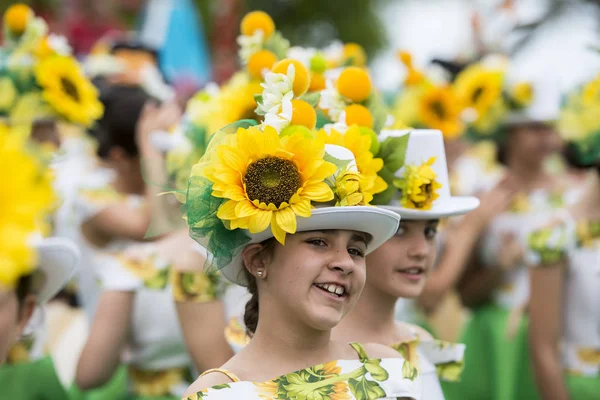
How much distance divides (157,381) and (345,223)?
81.8 inches

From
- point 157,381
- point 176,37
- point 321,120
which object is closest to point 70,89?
point 157,381

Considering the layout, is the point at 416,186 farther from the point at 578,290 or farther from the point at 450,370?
the point at 578,290

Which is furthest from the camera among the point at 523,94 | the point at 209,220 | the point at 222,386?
the point at 523,94

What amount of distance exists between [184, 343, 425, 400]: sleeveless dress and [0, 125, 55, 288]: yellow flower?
1038 mm

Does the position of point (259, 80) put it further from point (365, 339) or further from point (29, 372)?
point (29, 372)

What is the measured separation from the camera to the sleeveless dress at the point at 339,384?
8.13 ft

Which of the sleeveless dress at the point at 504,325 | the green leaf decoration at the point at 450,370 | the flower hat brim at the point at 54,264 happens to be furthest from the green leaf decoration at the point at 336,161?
→ the sleeveless dress at the point at 504,325

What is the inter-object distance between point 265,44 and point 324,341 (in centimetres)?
164

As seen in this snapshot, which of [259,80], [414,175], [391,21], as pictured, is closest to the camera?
Answer: [414,175]

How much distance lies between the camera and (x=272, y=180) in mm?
2516

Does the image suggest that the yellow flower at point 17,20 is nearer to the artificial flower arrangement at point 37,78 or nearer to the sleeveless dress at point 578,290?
the artificial flower arrangement at point 37,78

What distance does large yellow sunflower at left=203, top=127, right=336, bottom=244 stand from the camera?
8.16 ft

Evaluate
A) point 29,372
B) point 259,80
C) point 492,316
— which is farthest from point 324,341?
point 492,316

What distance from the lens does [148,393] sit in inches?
173
